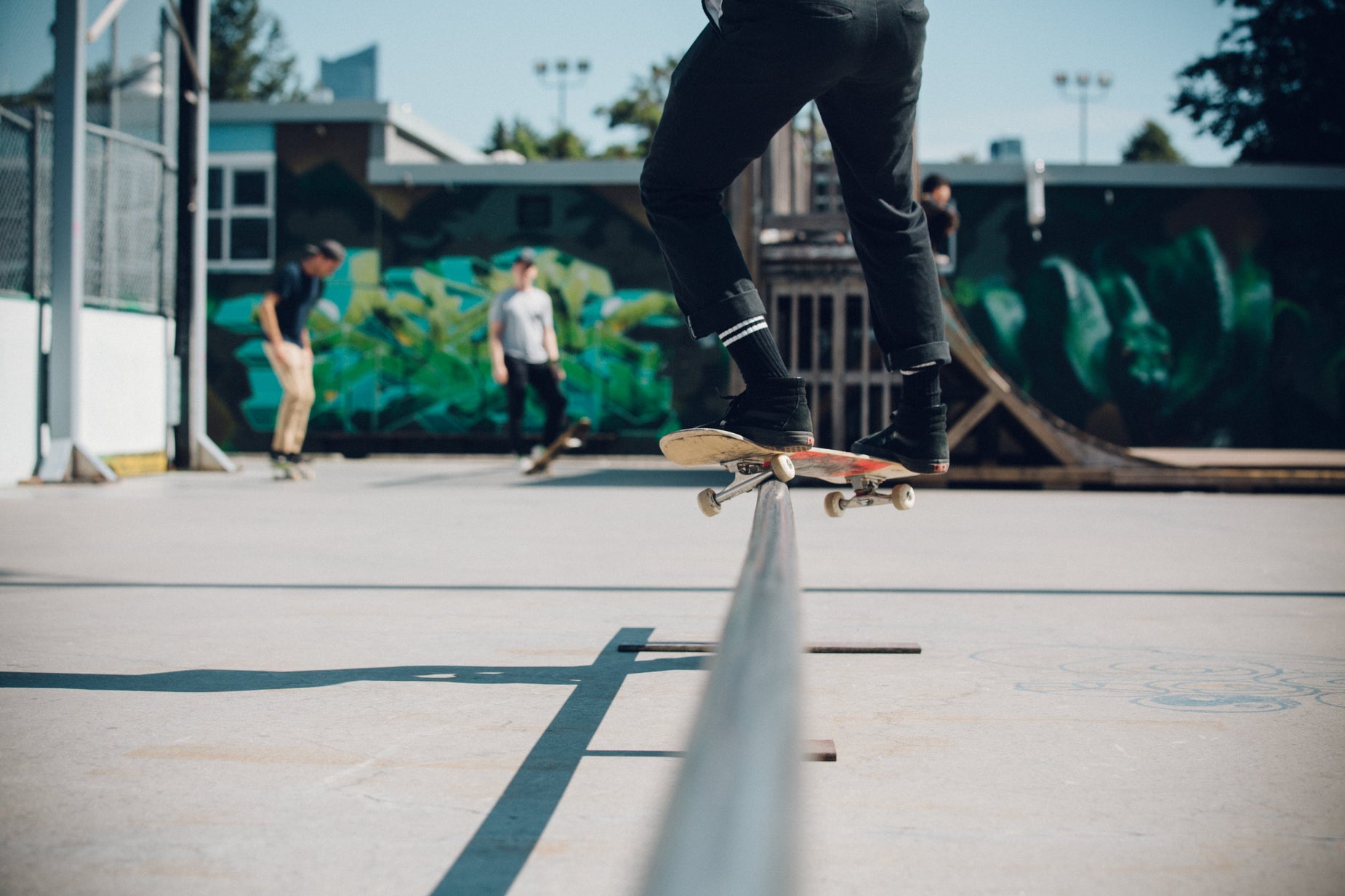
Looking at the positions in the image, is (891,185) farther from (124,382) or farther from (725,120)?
(124,382)

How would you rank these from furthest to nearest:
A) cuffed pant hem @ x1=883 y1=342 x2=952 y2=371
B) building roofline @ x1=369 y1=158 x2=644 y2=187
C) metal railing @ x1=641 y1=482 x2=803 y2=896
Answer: building roofline @ x1=369 y1=158 x2=644 y2=187
cuffed pant hem @ x1=883 y1=342 x2=952 y2=371
metal railing @ x1=641 y1=482 x2=803 y2=896

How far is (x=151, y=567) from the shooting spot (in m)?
5.05

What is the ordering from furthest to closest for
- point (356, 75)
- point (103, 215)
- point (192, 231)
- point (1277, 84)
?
point (1277, 84) → point (356, 75) → point (192, 231) → point (103, 215)

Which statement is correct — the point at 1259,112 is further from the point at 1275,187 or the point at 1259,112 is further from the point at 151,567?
the point at 151,567

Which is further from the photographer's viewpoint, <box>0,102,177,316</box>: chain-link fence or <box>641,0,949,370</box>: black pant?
<box>0,102,177,316</box>: chain-link fence

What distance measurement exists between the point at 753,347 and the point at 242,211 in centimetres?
1962

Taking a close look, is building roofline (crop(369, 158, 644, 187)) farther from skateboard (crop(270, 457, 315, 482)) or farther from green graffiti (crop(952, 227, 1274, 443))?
skateboard (crop(270, 457, 315, 482))

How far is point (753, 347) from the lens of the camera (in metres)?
2.91

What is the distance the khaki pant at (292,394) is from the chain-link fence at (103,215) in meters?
1.70

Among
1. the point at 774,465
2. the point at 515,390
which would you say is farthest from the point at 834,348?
the point at 774,465

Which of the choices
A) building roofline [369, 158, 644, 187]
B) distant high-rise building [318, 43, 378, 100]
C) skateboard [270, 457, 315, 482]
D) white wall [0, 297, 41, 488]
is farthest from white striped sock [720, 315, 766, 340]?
distant high-rise building [318, 43, 378, 100]

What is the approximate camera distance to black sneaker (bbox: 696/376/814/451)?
2908 millimetres

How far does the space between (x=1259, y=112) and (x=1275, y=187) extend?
16.7 meters

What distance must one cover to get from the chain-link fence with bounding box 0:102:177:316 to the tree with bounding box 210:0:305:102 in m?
54.0
